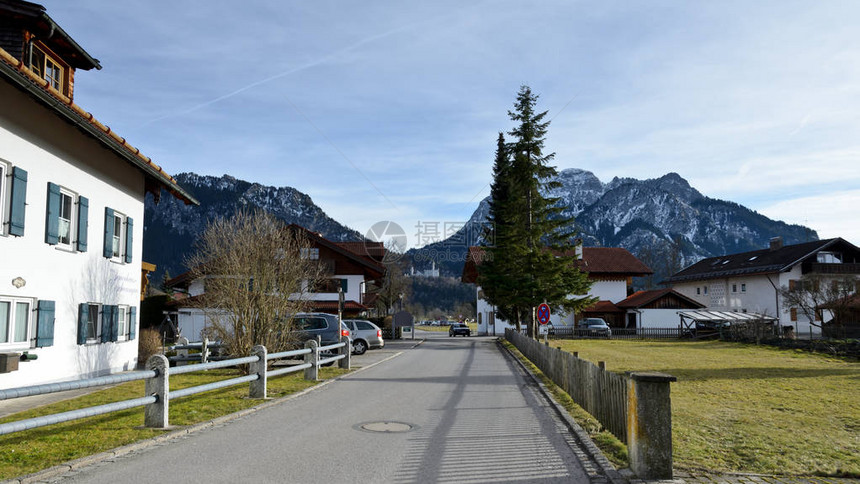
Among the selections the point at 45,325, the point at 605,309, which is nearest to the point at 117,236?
the point at 45,325

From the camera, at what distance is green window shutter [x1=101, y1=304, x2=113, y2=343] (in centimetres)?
1789

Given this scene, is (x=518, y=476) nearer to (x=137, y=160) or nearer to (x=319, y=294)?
(x=137, y=160)

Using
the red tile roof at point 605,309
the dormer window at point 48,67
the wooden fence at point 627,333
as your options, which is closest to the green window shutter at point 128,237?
the dormer window at point 48,67

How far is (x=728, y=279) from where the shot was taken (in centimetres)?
6494

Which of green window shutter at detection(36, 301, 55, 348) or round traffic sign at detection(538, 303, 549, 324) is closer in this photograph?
green window shutter at detection(36, 301, 55, 348)

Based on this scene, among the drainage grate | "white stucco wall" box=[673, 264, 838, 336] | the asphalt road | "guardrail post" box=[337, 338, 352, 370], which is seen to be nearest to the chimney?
"white stucco wall" box=[673, 264, 838, 336]

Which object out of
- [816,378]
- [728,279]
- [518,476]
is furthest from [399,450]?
[728,279]

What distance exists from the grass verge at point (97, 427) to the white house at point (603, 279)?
46808 mm

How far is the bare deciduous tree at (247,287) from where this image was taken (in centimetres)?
1705

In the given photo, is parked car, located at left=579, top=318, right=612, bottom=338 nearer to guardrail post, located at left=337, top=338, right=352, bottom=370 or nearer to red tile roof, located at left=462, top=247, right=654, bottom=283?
red tile roof, located at left=462, top=247, right=654, bottom=283

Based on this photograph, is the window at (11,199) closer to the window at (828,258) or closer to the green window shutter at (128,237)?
the green window shutter at (128,237)

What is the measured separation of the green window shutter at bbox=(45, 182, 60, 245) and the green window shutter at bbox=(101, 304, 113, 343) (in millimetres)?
3426

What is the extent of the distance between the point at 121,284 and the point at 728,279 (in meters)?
60.5

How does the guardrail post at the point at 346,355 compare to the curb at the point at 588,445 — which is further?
the guardrail post at the point at 346,355
